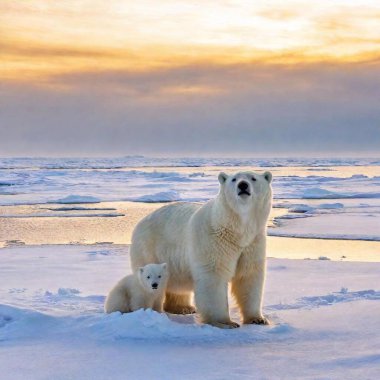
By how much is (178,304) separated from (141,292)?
27.6 inches

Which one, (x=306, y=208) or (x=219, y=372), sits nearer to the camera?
(x=219, y=372)

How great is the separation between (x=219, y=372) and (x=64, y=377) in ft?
2.48

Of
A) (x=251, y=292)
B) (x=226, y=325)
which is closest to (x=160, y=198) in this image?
(x=251, y=292)

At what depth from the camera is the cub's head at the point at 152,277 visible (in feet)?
14.5

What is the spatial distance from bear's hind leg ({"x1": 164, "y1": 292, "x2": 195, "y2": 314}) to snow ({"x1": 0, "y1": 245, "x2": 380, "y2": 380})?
26 cm

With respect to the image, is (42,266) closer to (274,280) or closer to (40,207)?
(274,280)

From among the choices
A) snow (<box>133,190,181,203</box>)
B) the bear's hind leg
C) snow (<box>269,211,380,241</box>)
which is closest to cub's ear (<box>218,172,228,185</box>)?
the bear's hind leg

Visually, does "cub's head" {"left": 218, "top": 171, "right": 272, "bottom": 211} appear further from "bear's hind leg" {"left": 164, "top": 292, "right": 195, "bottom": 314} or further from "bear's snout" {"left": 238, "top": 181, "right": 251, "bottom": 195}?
"bear's hind leg" {"left": 164, "top": 292, "right": 195, "bottom": 314}

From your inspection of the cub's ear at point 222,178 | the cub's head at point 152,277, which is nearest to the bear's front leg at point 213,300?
the cub's head at point 152,277

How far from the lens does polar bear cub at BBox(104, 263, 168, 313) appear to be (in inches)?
176

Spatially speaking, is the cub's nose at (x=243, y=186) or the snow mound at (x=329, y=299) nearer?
the cub's nose at (x=243, y=186)

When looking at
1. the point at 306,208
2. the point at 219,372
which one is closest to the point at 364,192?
the point at 306,208

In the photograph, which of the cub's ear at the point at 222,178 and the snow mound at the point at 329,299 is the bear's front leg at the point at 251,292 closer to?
the snow mound at the point at 329,299

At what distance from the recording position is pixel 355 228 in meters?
11.9
